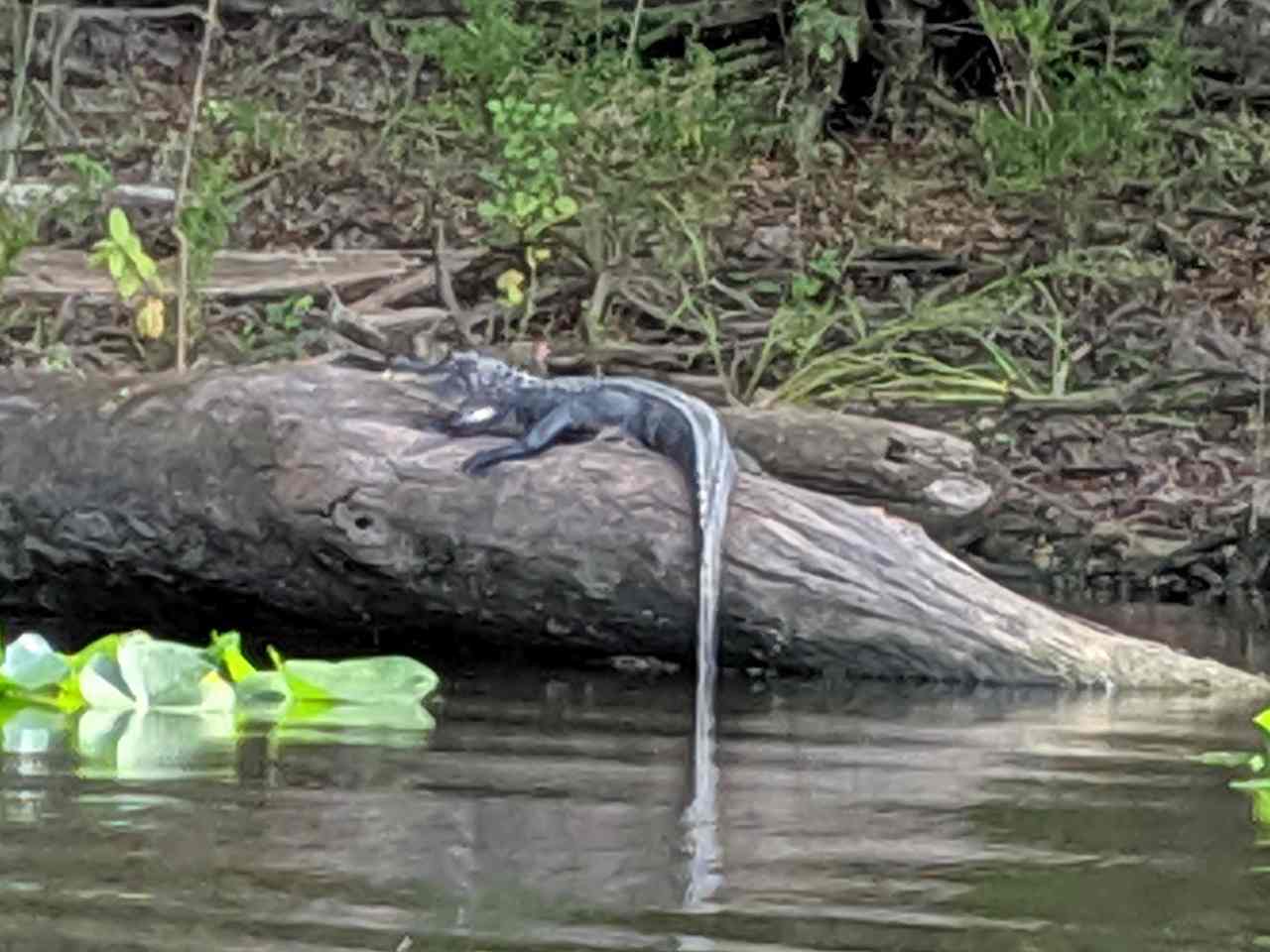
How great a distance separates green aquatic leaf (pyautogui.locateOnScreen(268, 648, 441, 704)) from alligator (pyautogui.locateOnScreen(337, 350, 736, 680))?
88cm

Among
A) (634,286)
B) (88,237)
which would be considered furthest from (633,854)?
(88,237)

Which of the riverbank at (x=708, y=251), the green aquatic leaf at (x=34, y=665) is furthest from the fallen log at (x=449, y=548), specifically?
the riverbank at (x=708, y=251)

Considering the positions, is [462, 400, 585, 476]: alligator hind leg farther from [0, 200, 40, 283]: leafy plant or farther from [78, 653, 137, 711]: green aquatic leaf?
[0, 200, 40, 283]: leafy plant

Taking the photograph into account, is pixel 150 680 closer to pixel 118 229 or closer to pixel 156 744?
pixel 156 744

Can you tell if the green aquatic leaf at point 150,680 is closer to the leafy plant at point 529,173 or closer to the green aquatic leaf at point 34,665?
the green aquatic leaf at point 34,665

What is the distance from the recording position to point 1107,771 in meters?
5.53

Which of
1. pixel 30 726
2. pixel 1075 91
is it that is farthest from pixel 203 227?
pixel 1075 91

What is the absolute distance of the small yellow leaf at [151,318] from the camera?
954 cm

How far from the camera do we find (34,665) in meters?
6.23

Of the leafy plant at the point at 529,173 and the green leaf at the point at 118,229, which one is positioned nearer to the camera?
the green leaf at the point at 118,229

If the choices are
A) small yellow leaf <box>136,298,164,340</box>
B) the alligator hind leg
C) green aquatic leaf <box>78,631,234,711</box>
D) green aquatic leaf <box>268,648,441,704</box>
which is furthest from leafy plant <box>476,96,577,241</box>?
green aquatic leaf <box>78,631,234,711</box>

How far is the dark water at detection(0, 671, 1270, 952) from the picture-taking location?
3775 millimetres

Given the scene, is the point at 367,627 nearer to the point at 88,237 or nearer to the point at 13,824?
the point at 13,824

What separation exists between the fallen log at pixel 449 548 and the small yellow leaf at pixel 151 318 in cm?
197
